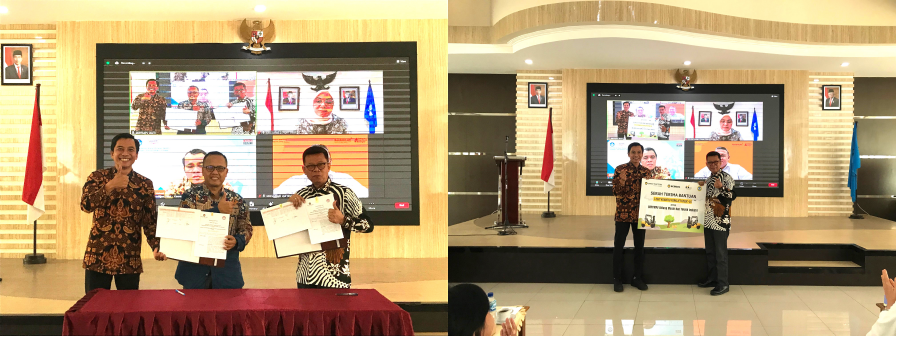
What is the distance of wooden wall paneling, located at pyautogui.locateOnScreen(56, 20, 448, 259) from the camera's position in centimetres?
479

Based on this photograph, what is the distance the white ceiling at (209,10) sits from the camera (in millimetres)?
4406

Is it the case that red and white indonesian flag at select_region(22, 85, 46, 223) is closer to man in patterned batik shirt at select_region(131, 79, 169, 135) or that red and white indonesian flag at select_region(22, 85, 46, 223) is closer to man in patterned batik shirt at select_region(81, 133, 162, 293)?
man in patterned batik shirt at select_region(131, 79, 169, 135)

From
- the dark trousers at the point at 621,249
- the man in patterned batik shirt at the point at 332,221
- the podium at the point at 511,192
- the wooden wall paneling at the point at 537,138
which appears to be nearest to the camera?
the man in patterned batik shirt at the point at 332,221

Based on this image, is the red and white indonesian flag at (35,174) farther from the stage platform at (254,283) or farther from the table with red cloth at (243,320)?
the table with red cloth at (243,320)

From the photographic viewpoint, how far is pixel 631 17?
2.88 meters

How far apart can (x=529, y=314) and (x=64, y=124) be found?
4.24 meters

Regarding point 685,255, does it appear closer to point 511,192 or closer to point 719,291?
point 719,291

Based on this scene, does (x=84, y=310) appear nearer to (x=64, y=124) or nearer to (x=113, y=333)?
(x=113, y=333)

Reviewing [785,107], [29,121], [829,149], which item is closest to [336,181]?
[29,121]

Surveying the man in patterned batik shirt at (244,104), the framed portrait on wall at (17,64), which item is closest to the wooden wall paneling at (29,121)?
the framed portrait on wall at (17,64)

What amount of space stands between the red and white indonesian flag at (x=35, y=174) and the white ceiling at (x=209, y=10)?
65 centimetres

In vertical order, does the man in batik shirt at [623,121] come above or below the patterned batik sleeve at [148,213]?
above

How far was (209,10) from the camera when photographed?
4570 millimetres

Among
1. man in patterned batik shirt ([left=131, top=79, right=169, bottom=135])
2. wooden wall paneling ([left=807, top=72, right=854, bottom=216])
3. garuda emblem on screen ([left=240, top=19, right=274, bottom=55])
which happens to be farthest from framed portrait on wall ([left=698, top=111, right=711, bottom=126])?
man in patterned batik shirt ([left=131, top=79, right=169, bottom=135])
